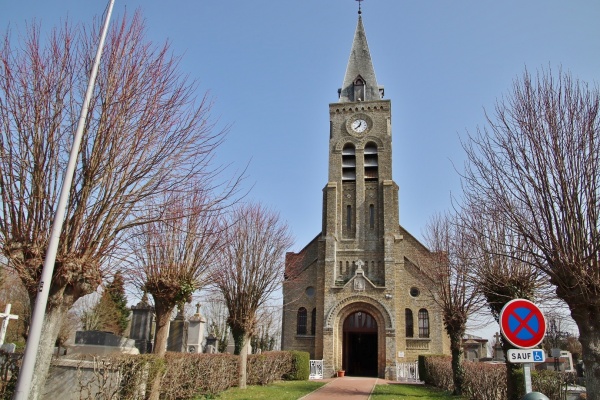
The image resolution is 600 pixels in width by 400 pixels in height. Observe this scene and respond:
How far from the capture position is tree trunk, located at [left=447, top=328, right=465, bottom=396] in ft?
56.6

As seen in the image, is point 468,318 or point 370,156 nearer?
point 468,318

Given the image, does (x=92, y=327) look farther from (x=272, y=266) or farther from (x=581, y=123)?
(x=581, y=123)

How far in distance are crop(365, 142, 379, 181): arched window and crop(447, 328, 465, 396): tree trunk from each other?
15601mm

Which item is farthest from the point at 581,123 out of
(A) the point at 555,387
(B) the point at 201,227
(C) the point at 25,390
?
(B) the point at 201,227

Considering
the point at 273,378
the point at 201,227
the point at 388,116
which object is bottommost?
the point at 273,378

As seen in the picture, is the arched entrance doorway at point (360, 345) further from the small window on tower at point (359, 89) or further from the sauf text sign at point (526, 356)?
the sauf text sign at point (526, 356)

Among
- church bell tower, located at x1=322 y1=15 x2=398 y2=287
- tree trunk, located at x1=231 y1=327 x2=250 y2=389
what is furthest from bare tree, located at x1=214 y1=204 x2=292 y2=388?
church bell tower, located at x1=322 y1=15 x2=398 y2=287

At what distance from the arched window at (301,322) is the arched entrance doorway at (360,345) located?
2.99m

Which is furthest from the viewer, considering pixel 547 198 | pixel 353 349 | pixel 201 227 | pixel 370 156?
pixel 370 156

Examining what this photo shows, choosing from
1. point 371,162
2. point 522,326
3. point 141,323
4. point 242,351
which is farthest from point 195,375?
point 371,162

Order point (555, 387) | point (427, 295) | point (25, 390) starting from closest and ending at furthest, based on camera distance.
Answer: point (25, 390), point (555, 387), point (427, 295)

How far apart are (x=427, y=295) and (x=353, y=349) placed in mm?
6646

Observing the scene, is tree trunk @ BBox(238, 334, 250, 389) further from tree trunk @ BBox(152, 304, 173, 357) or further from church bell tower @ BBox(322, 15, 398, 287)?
church bell tower @ BBox(322, 15, 398, 287)

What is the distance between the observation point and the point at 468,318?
754 inches
